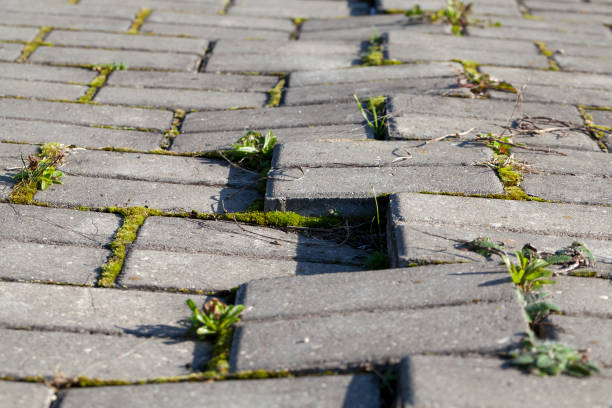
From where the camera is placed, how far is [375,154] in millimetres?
2760

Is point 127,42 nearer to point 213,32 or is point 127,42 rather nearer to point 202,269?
point 213,32

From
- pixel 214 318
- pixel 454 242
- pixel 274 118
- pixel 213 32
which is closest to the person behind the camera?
pixel 214 318

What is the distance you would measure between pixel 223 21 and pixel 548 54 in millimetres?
2105

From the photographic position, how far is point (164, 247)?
2303 millimetres

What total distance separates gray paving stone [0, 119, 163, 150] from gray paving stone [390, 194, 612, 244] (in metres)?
1.23

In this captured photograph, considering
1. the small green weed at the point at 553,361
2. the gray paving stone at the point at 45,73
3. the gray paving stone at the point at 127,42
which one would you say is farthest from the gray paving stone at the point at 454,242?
the gray paving stone at the point at 127,42

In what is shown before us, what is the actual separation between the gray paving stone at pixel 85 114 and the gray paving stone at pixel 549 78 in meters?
1.74

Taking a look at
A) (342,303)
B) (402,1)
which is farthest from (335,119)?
(402,1)

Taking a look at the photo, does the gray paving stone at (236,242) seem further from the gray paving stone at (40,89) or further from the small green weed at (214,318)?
the gray paving stone at (40,89)

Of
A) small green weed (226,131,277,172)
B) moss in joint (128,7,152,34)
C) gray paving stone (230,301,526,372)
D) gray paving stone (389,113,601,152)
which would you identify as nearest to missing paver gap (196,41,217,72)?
moss in joint (128,7,152,34)

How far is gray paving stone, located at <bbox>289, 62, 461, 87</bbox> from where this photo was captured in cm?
370

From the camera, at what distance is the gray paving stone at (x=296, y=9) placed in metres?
5.09

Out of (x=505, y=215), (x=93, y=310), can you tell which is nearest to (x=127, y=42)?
(x=93, y=310)

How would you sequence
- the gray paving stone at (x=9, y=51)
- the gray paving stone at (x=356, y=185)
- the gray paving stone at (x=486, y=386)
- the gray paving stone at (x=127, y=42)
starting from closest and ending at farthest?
the gray paving stone at (x=486, y=386)
the gray paving stone at (x=356, y=185)
the gray paving stone at (x=9, y=51)
the gray paving stone at (x=127, y=42)
